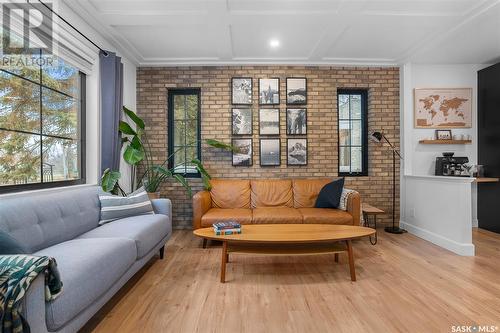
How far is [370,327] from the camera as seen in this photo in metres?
1.75

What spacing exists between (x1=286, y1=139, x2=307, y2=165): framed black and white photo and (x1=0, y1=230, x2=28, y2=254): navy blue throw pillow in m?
3.49

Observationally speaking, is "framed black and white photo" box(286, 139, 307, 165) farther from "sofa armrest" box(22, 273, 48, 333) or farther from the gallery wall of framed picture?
"sofa armrest" box(22, 273, 48, 333)

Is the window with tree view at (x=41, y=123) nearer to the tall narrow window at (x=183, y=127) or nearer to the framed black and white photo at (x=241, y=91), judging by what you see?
the tall narrow window at (x=183, y=127)

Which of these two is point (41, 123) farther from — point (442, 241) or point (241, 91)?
point (442, 241)

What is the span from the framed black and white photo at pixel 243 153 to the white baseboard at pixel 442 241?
2711mm

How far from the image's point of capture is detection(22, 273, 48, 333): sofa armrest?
3.87 ft

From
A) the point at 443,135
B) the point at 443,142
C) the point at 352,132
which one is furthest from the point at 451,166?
the point at 352,132

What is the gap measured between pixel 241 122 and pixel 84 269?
3165 millimetres

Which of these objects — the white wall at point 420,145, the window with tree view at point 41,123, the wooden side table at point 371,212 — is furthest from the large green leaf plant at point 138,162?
the white wall at point 420,145

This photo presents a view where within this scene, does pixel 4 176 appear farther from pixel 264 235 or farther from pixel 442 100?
pixel 442 100

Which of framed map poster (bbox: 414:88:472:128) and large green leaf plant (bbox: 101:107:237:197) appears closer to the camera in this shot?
large green leaf plant (bbox: 101:107:237:197)

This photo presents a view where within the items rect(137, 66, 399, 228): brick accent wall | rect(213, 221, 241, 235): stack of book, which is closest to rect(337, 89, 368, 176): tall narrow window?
rect(137, 66, 399, 228): brick accent wall

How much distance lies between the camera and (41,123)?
102 inches

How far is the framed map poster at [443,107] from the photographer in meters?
4.33
